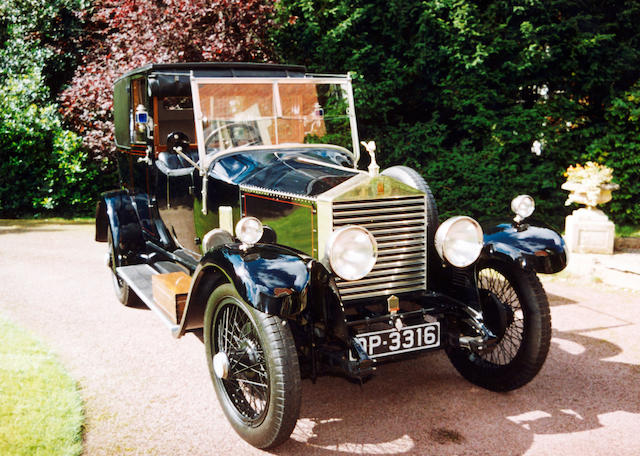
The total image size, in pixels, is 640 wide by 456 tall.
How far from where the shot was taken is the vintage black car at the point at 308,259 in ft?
9.90

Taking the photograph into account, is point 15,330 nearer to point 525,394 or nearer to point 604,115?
point 525,394

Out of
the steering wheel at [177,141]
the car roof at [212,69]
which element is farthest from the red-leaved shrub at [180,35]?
the steering wheel at [177,141]

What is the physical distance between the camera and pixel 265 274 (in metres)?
2.91

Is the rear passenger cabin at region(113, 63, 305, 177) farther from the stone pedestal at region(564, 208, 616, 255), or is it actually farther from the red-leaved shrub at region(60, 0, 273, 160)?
the stone pedestal at region(564, 208, 616, 255)

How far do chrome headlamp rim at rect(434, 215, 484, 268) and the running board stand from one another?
180cm

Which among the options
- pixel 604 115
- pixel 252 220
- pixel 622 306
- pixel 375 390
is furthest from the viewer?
pixel 604 115

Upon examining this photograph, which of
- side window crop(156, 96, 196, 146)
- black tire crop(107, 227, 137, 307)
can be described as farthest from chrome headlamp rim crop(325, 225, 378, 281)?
black tire crop(107, 227, 137, 307)

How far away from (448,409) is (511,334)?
27.2 inches

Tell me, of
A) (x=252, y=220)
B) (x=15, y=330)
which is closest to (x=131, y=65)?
(x=15, y=330)

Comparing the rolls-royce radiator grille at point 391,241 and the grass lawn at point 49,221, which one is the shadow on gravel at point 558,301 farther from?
the grass lawn at point 49,221

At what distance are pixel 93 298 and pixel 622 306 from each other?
547cm

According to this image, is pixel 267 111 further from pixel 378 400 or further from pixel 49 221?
pixel 49 221

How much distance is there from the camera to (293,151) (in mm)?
4422

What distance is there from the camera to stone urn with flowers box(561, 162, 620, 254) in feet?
24.1
